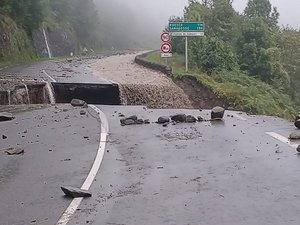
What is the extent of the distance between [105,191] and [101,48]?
303ft

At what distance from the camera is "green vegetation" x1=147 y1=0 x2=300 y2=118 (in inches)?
949

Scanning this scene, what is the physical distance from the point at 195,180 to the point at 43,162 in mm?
2911

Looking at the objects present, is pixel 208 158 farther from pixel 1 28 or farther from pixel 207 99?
pixel 1 28

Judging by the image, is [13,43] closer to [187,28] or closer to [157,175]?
[187,28]

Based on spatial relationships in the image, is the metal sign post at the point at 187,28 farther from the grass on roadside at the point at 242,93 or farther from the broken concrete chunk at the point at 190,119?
the broken concrete chunk at the point at 190,119

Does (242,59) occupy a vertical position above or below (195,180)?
below

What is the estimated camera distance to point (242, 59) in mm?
35344

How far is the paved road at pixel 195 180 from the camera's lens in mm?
6188

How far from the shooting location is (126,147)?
34.6ft

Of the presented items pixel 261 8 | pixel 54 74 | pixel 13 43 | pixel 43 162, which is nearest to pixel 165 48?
pixel 54 74

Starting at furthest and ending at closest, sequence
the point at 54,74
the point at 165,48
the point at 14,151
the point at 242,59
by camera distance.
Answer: the point at 242,59 → the point at 165,48 → the point at 54,74 → the point at 14,151

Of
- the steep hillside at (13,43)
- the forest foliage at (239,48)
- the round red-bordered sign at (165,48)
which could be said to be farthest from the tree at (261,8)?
the round red-bordered sign at (165,48)

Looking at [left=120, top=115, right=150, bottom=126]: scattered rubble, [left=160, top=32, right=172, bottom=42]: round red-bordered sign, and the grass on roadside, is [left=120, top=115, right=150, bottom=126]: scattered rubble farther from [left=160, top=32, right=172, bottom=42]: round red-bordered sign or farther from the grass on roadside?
[left=160, top=32, right=172, bottom=42]: round red-bordered sign

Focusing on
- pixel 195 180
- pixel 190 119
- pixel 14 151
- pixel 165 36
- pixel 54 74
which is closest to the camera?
pixel 195 180
